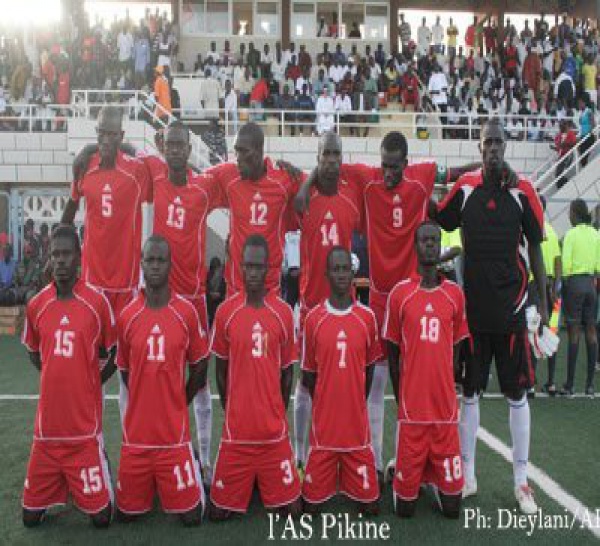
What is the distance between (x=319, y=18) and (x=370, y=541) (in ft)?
75.4

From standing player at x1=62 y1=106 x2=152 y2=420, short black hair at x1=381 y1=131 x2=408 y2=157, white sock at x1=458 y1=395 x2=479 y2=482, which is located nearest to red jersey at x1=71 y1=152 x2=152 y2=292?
standing player at x1=62 y1=106 x2=152 y2=420

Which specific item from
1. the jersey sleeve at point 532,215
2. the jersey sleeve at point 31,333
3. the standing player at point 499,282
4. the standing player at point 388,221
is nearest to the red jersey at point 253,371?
the standing player at point 388,221

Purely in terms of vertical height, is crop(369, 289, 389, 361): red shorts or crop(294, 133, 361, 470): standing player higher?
crop(294, 133, 361, 470): standing player

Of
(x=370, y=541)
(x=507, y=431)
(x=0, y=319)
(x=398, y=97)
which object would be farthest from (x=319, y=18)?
(x=370, y=541)

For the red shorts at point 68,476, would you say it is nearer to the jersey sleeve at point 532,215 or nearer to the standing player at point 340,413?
the standing player at point 340,413

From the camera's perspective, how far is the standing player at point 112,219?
5629 mm

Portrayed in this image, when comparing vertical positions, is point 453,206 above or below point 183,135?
below

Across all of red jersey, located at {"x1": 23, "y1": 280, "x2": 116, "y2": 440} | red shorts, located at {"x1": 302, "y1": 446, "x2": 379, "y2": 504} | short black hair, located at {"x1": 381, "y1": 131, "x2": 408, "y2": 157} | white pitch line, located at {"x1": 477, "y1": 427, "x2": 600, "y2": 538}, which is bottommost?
white pitch line, located at {"x1": 477, "y1": 427, "x2": 600, "y2": 538}

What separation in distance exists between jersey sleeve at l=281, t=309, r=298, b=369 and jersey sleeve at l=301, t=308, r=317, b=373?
4.0 inches

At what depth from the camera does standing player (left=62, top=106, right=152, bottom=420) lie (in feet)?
18.5

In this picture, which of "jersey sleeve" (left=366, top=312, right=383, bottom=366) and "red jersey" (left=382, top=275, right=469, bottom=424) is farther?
"jersey sleeve" (left=366, top=312, right=383, bottom=366)

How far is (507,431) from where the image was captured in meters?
A: 6.95

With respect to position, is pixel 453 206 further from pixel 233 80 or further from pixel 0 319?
pixel 233 80

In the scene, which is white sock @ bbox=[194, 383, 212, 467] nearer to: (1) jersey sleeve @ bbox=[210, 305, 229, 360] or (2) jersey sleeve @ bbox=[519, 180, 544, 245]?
(1) jersey sleeve @ bbox=[210, 305, 229, 360]
